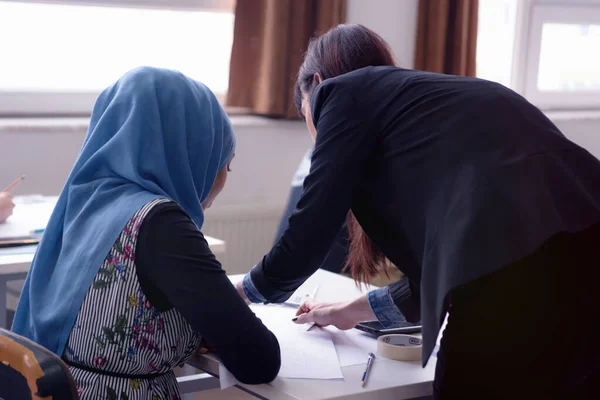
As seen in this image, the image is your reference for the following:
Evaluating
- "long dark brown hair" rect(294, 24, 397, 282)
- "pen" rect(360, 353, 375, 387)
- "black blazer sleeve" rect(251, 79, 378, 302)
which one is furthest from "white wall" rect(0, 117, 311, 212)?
"pen" rect(360, 353, 375, 387)

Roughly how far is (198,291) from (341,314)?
465 millimetres

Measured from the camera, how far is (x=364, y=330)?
178 centimetres

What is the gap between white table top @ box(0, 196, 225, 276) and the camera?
208cm

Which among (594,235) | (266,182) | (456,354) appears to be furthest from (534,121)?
(266,182)

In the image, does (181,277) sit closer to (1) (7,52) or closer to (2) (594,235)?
(2) (594,235)

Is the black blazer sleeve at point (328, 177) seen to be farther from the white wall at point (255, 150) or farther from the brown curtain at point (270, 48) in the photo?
the brown curtain at point (270, 48)

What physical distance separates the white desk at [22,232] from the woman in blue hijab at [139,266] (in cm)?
50

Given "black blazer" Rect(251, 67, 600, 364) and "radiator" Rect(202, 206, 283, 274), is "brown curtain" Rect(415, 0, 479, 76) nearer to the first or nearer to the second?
"radiator" Rect(202, 206, 283, 274)

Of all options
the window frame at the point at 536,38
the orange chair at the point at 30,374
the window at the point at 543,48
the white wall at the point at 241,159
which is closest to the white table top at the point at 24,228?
the white wall at the point at 241,159

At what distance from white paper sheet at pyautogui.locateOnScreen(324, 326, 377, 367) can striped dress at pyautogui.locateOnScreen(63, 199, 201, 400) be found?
331mm

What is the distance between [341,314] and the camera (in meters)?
1.75

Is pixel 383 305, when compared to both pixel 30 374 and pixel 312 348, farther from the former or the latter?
pixel 30 374

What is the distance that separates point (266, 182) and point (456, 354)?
247 centimetres

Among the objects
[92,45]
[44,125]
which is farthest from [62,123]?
[92,45]
